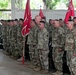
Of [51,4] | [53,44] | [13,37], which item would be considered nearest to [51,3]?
[51,4]

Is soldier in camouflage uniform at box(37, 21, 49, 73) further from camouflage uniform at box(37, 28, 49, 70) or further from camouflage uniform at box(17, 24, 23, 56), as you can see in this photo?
camouflage uniform at box(17, 24, 23, 56)

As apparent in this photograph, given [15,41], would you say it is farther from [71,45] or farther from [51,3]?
[71,45]

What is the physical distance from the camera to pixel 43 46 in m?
7.75

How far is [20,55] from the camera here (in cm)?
1046

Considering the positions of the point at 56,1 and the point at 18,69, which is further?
the point at 56,1

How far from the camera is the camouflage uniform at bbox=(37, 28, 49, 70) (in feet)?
25.4

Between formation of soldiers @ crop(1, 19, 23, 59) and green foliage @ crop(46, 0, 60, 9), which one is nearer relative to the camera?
formation of soldiers @ crop(1, 19, 23, 59)

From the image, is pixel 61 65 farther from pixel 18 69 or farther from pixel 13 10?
pixel 13 10

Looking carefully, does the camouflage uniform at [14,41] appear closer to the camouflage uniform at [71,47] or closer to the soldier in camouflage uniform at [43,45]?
the soldier in camouflage uniform at [43,45]

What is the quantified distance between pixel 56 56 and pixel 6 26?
16.8ft

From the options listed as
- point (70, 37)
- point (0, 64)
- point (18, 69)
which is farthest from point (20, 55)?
point (70, 37)

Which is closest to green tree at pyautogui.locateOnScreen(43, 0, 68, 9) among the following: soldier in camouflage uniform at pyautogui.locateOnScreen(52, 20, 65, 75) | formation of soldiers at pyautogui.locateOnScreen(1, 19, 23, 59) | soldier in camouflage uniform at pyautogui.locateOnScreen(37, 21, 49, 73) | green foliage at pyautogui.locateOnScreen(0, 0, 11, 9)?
formation of soldiers at pyautogui.locateOnScreen(1, 19, 23, 59)

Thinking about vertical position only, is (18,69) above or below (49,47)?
below

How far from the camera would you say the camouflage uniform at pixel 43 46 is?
7738 millimetres
